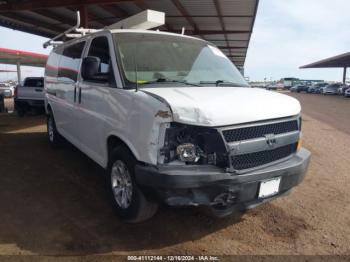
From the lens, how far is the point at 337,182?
5.52 meters

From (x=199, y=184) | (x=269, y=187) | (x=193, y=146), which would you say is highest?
(x=193, y=146)

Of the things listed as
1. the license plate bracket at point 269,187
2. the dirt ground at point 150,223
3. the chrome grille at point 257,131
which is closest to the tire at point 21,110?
the dirt ground at point 150,223

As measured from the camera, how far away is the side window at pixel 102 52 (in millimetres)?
4182

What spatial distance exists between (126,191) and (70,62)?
2.89 meters

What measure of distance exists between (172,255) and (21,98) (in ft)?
41.8

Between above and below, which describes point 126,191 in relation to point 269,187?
below

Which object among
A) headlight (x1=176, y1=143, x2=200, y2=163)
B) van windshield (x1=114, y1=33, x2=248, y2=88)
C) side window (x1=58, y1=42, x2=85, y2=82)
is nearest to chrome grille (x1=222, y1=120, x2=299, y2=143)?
headlight (x1=176, y1=143, x2=200, y2=163)

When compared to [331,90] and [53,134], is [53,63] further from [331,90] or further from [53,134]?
[331,90]

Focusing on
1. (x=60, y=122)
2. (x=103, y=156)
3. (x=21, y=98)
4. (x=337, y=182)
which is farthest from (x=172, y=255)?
(x=21, y=98)

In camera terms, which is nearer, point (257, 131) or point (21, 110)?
point (257, 131)

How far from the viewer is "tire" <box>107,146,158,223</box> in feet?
11.6

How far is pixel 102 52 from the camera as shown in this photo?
446 centimetres

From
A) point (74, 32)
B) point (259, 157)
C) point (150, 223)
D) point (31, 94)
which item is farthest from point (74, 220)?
point (31, 94)

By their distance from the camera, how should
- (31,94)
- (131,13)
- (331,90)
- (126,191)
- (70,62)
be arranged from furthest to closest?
(331,90)
(131,13)
(31,94)
(70,62)
(126,191)
